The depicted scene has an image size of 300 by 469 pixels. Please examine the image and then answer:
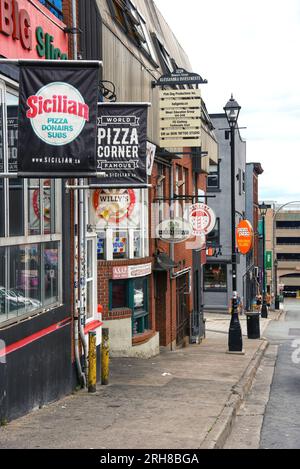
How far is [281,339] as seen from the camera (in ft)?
103

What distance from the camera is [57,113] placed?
8438mm

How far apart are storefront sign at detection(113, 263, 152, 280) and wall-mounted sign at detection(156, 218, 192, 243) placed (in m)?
1.72

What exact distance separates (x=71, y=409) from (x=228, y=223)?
41292 millimetres

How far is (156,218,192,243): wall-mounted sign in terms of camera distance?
20.4 meters

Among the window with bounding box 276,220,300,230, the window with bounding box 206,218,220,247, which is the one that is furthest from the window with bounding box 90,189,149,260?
the window with bounding box 276,220,300,230

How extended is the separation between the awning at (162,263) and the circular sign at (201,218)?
294 cm

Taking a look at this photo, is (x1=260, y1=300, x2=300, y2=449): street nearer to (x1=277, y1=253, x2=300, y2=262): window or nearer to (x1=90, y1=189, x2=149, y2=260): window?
(x1=90, y1=189, x2=149, y2=260): window

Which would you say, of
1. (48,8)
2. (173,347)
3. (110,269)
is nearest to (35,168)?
(48,8)

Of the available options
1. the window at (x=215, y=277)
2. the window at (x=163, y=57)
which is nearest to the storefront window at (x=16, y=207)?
the window at (x=163, y=57)

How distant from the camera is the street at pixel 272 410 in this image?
32.7 ft

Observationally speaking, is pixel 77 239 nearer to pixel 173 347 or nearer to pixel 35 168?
pixel 35 168

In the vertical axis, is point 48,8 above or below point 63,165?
above
